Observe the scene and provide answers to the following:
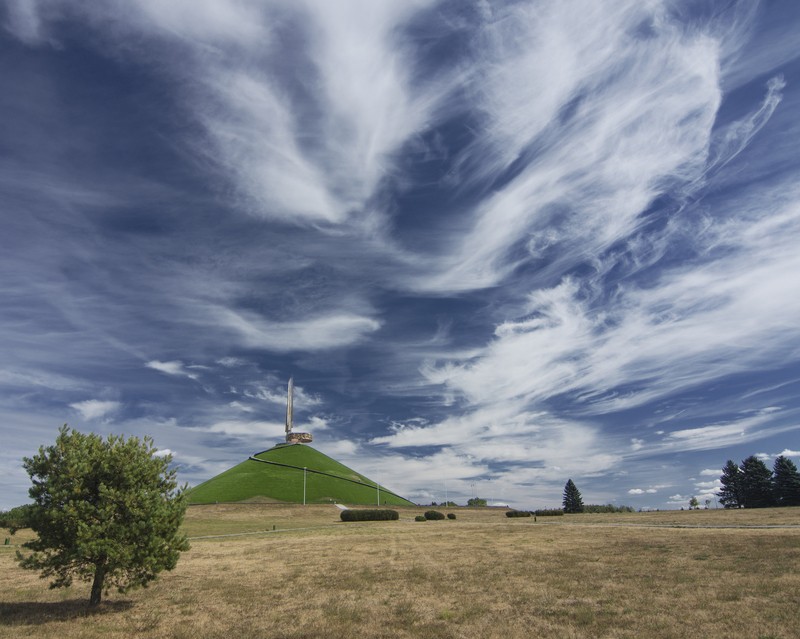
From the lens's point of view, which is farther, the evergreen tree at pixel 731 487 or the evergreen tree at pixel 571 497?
the evergreen tree at pixel 571 497

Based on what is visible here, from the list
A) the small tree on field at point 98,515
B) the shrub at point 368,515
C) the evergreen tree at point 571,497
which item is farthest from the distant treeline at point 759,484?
the small tree on field at point 98,515

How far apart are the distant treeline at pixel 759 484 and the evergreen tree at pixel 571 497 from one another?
3910 cm

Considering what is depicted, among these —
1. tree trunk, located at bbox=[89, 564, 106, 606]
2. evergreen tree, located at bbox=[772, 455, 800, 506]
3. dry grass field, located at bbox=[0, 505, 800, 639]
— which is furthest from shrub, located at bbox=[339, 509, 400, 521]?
→ evergreen tree, located at bbox=[772, 455, 800, 506]

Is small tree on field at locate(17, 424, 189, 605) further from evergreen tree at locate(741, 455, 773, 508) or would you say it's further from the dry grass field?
evergreen tree at locate(741, 455, 773, 508)

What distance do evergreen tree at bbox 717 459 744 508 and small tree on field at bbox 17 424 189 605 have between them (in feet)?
457

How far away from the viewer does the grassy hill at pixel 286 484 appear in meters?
149

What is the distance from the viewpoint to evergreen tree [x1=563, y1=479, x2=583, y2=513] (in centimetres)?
15181

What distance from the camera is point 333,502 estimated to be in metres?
147

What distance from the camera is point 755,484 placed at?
113812 millimetres

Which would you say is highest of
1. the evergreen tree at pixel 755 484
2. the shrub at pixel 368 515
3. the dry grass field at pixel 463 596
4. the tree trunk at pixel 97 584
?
the evergreen tree at pixel 755 484

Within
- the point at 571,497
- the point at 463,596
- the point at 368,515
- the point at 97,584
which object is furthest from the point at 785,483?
the point at 97,584

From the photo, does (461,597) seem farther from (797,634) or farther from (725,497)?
(725,497)

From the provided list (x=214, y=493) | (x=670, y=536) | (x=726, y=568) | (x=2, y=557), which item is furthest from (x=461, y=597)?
(x=214, y=493)

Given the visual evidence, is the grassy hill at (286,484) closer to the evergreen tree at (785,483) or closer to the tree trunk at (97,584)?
the evergreen tree at (785,483)
